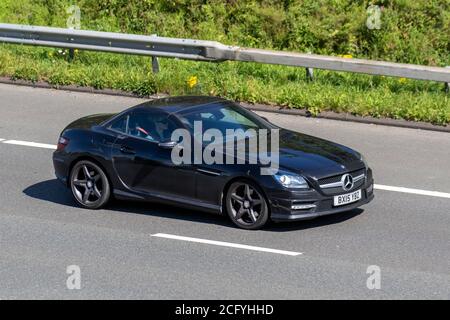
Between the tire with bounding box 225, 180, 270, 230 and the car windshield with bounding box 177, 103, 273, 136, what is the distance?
3.47ft

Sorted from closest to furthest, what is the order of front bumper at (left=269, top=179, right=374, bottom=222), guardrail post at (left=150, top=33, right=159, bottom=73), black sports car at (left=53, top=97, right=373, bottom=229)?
front bumper at (left=269, top=179, right=374, bottom=222)
black sports car at (left=53, top=97, right=373, bottom=229)
guardrail post at (left=150, top=33, right=159, bottom=73)

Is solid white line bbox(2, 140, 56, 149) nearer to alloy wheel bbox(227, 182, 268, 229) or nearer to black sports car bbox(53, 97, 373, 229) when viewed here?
black sports car bbox(53, 97, 373, 229)

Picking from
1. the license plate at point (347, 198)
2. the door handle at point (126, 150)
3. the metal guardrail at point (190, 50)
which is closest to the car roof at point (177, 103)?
the door handle at point (126, 150)

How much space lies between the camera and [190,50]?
20.8m

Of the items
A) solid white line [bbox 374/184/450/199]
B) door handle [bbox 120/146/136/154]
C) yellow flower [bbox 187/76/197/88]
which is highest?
yellow flower [bbox 187/76/197/88]

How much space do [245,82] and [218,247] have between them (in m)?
7.77

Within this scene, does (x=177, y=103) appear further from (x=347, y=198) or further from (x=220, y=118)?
(x=347, y=198)

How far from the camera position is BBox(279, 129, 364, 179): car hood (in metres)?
13.4

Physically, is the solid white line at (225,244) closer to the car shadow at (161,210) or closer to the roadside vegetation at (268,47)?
the car shadow at (161,210)

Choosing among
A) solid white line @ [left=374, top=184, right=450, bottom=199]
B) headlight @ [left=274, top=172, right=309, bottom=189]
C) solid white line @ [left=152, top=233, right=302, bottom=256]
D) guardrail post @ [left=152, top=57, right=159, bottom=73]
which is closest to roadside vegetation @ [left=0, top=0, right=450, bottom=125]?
guardrail post @ [left=152, top=57, right=159, bottom=73]

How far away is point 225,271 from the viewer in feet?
39.2

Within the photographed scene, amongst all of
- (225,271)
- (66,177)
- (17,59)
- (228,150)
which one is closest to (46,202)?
(66,177)

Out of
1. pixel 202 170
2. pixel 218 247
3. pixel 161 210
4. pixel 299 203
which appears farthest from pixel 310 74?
pixel 218 247
